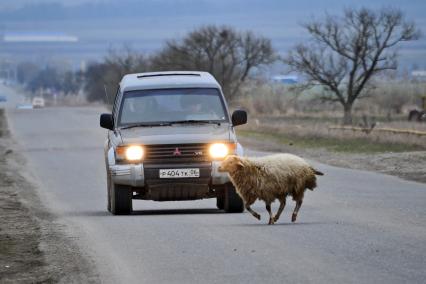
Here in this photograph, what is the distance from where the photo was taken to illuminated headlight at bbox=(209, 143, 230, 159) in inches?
730

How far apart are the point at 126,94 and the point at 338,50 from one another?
44287 millimetres

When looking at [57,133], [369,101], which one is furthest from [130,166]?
[369,101]

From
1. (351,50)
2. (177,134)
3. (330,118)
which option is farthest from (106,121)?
(330,118)

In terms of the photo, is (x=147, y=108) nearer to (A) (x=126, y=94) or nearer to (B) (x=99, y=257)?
(A) (x=126, y=94)

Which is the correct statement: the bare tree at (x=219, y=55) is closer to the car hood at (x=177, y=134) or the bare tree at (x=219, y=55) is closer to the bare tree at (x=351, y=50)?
the bare tree at (x=351, y=50)

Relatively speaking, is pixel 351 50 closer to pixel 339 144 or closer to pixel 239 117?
pixel 339 144

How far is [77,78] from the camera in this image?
7805 inches

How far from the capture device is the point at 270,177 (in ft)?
53.8

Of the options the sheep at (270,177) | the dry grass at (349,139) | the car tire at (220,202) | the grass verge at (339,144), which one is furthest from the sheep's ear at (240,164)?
the dry grass at (349,139)

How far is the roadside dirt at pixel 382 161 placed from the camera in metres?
28.2

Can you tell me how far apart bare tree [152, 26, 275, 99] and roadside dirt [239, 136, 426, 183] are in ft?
126

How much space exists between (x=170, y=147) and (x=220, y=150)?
0.63 m

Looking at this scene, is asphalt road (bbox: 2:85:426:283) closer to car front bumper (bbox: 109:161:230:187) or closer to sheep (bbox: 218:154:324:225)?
sheep (bbox: 218:154:324:225)

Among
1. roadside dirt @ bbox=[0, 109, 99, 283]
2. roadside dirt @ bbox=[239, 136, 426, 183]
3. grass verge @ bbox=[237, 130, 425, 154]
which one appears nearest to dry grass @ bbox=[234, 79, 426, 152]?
grass verge @ bbox=[237, 130, 425, 154]
